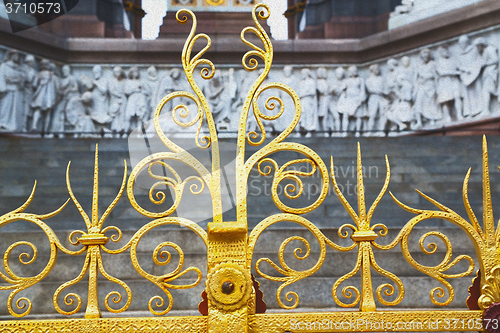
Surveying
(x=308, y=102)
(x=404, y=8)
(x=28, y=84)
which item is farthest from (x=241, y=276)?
(x=404, y=8)

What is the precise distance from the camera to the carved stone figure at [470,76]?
10594 mm

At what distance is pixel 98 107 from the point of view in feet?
38.7

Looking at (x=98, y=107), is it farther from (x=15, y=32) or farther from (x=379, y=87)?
(x=379, y=87)

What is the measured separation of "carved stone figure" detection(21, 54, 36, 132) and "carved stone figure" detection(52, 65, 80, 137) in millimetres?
531

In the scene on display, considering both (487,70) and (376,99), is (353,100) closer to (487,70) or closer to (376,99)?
(376,99)

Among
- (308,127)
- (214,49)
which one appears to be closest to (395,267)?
(308,127)

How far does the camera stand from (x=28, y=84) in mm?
11289

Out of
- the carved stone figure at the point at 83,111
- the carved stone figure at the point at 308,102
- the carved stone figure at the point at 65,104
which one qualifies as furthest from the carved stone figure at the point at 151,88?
the carved stone figure at the point at 308,102

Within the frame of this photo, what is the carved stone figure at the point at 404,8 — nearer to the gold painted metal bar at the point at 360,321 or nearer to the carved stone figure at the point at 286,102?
the carved stone figure at the point at 286,102

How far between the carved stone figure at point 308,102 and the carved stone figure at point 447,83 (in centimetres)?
263

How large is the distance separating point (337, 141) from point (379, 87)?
3891mm

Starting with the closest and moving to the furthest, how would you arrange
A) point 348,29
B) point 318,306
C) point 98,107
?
point 318,306 < point 98,107 < point 348,29

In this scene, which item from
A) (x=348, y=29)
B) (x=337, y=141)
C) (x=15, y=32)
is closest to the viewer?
(x=337, y=141)

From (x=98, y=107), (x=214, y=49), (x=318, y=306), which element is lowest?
(x=318, y=306)
